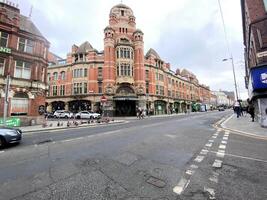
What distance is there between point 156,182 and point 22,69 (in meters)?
23.1

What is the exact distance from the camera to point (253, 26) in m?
15.5

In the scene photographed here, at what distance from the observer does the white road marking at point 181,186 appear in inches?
149

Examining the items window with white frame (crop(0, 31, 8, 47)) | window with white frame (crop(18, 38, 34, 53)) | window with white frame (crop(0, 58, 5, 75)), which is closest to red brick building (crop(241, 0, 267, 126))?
window with white frame (crop(18, 38, 34, 53))

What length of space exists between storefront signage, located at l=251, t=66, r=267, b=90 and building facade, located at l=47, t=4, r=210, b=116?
28.2 meters

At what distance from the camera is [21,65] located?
2120cm

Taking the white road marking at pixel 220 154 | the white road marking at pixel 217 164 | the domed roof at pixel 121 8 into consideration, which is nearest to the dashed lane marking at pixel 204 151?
the white road marking at pixel 220 154

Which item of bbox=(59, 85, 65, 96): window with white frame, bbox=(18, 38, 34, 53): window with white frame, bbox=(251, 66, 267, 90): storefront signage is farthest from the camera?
bbox=(59, 85, 65, 96): window with white frame

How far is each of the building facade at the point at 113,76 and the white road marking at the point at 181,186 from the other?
36248mm

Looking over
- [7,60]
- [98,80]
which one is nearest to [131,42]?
[98,80]

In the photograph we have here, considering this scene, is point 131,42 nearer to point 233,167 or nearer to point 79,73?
point 79,73

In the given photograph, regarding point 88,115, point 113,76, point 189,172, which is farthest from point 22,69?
point 113,76

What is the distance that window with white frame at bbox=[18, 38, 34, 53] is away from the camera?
70.0ft

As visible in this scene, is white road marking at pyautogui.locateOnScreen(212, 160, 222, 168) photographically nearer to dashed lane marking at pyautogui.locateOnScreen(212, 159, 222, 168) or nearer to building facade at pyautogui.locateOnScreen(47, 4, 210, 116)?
dashed lane marking at pyautogui.locateOnScreen(212, 159, 222, 168)

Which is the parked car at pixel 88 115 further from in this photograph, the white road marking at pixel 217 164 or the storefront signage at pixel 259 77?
the white road marking at pixel 217 164
